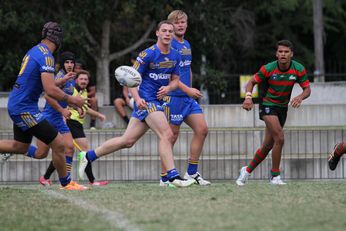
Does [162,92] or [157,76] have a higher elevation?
[157,76]

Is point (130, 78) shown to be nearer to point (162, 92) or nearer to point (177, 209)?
point (162, 92)

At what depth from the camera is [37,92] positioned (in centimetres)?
1181

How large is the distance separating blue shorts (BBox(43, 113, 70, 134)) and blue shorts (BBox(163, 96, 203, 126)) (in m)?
1.69

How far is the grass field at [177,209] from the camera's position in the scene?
28.1ft

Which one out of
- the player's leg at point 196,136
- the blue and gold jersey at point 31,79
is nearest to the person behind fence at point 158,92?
the player's leg at point 196,136

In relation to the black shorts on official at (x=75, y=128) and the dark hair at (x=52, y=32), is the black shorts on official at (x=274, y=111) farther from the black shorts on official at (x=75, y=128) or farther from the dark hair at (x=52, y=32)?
the black shorts on official at (x=75, y=128)

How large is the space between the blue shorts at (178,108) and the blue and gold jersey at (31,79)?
228 centimetres

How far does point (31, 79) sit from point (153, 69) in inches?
68.8

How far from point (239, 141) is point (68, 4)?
546 inches

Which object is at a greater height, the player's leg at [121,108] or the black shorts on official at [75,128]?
the player's leg at [121,108]

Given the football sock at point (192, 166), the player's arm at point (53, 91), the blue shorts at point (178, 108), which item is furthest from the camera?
the football sock at point (192, 166)

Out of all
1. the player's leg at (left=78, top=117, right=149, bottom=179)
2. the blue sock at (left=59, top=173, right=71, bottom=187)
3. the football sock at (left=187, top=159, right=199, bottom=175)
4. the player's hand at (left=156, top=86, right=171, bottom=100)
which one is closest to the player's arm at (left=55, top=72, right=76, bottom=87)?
the player's leg at (left=78, top=117, right=149, bottom=179)

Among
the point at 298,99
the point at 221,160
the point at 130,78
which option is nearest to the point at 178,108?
the point at 130,78

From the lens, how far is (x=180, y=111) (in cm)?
1348
